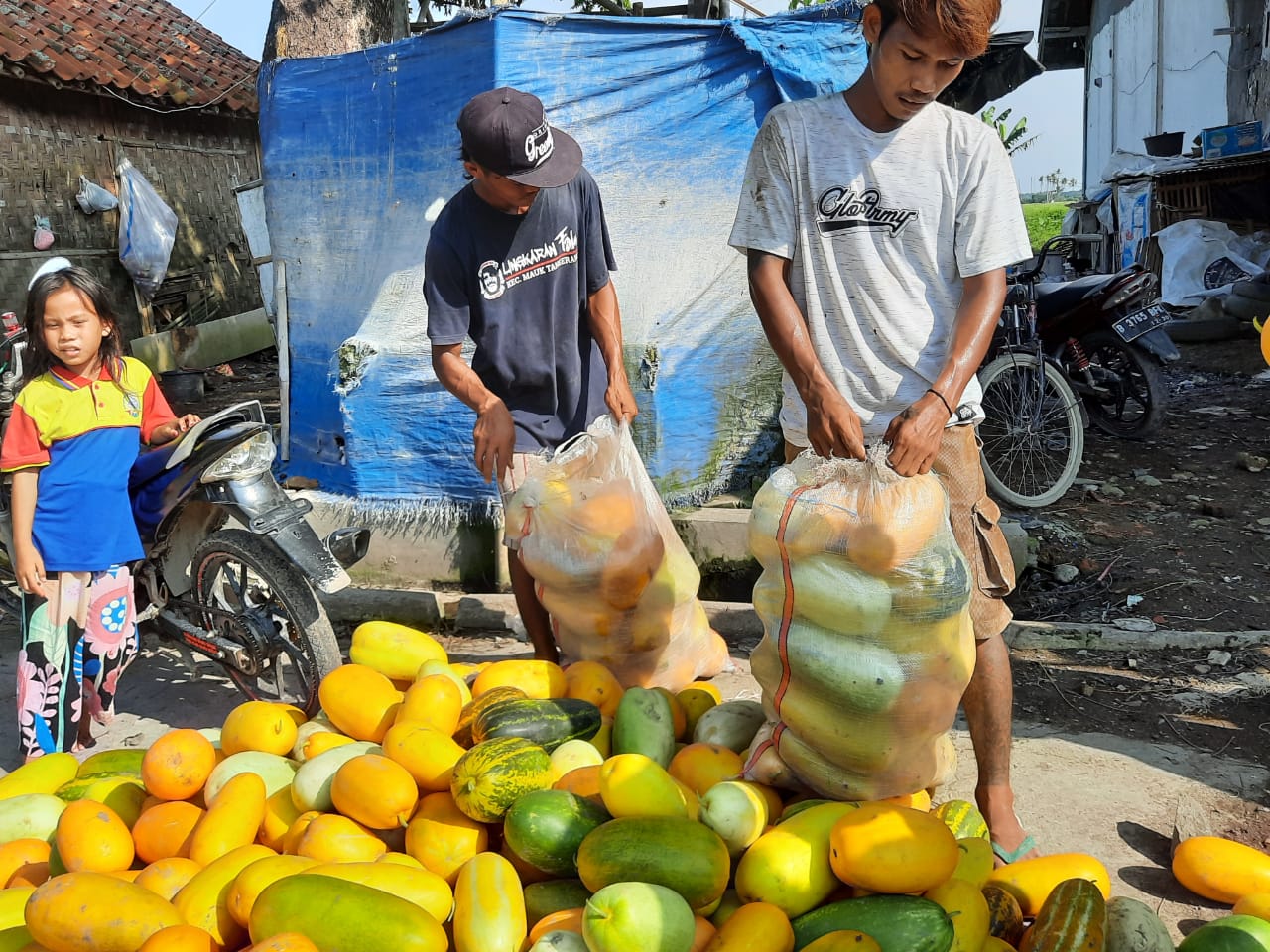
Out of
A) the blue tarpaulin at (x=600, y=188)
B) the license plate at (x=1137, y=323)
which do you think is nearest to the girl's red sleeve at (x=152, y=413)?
the blue tarpaulin at (x=600, y=188)

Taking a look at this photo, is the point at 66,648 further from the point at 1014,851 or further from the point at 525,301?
the point at 1014,851

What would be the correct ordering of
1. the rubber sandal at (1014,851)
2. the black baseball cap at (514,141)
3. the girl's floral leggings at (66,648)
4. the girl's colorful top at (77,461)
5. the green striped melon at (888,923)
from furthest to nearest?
the girl's floral leggings at (66,648), the girl's colorful top at (77,461), the black baseball cap at (514,141), the rubber sandal at (1014,851), the green striped melon at (888,923)

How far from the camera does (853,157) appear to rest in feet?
7.54

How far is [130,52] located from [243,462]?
1057cm

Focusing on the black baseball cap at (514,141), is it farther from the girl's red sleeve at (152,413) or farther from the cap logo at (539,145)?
the girl's red sleeve at (152,413)

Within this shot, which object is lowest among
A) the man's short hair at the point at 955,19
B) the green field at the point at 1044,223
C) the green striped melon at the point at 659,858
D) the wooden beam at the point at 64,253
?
the green striped melon at the point at 659,858

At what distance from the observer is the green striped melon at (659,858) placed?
185 centimetres

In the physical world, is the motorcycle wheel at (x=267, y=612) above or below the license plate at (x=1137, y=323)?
below

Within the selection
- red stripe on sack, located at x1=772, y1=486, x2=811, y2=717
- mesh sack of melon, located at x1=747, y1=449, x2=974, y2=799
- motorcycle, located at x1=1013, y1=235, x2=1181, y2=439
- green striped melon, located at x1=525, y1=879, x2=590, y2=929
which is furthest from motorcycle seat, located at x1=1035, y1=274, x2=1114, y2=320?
green striped melon, located at x1=525, y1=879, x2=590, y2=929

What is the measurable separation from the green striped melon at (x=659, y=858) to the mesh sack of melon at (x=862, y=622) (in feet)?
1.22

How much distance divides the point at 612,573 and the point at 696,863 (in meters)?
1.19

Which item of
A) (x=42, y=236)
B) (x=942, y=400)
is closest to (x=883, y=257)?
(x=942, y=400)

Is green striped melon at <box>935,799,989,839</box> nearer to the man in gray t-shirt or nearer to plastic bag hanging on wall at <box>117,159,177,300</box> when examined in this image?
the man in gray t-shirt

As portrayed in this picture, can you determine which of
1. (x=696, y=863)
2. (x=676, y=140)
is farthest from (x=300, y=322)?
(x=696, y=863)
